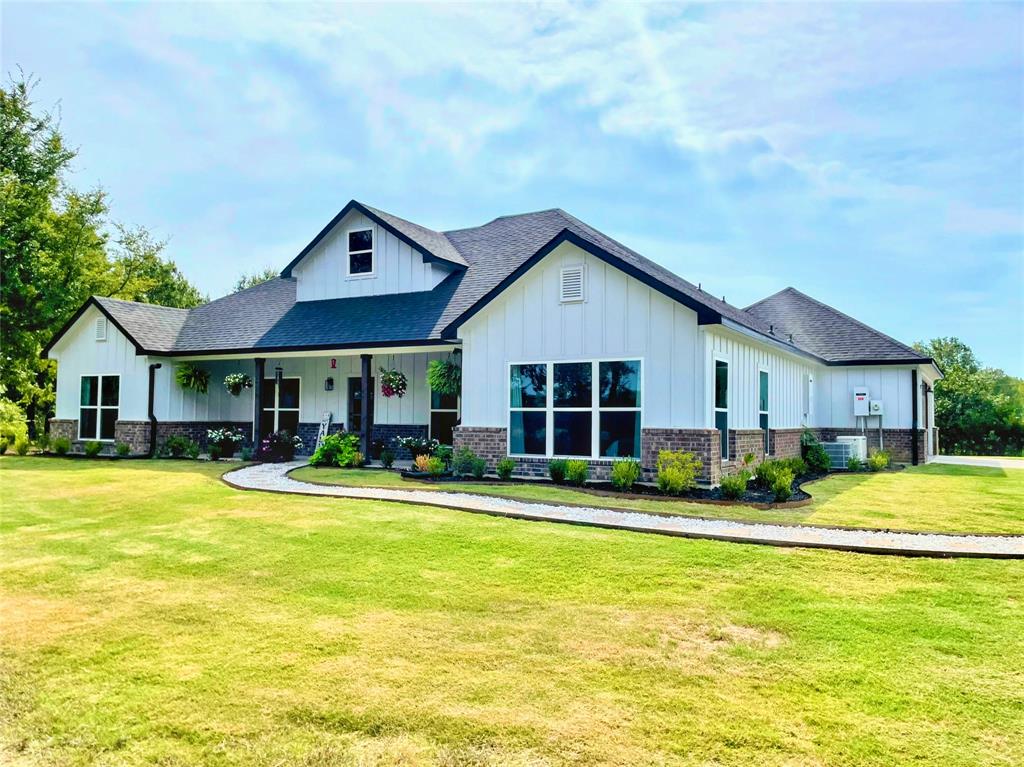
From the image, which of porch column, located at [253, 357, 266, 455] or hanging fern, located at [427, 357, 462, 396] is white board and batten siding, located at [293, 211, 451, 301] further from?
hanging fern, located at [427, 357, 462, 396]

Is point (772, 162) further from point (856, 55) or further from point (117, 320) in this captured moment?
point (117, 320)

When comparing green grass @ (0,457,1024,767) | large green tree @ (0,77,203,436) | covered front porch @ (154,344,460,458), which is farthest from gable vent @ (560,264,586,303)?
large green tree @ (0,77,203,436)

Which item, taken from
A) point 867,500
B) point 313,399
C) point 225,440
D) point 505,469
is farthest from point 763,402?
point 225,440

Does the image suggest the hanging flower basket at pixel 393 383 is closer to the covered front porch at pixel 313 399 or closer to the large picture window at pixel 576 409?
the covered front porch at pixel 313 399

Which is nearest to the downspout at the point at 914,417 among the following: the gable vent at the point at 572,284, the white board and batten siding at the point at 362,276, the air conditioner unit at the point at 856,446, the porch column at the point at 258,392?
the air conditioner unit at the point at 856,446

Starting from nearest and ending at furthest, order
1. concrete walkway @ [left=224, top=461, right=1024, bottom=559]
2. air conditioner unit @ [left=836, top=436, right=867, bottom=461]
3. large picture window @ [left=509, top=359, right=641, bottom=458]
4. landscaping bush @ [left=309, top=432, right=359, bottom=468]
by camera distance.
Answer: concrete walkway @ [left=224, top=461, right=1024, bottom=559] < large picture window @ [left=509, top=359, right=641, bottom=458] < landscaping bush @ [left=309, top=432, right=359, bottom=468] < air conditioner unit @ [left=836, top=436, right=867, bottom=461]

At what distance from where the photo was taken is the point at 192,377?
2041 centimetres

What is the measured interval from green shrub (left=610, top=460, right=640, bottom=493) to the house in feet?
2.63

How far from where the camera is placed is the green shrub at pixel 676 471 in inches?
452

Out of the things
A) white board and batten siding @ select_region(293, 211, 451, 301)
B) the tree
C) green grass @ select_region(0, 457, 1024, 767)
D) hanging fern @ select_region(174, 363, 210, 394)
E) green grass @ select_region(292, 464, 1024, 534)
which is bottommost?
green grass @ select_region(0, 457, 1024, 767)

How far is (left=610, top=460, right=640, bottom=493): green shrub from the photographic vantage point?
11867mm

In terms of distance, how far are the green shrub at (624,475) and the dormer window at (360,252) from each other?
1067 centimetres

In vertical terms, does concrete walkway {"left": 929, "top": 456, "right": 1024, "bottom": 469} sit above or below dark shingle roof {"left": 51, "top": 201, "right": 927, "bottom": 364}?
below

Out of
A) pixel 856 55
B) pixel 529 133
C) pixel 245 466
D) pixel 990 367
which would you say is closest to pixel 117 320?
pixel 245 466
